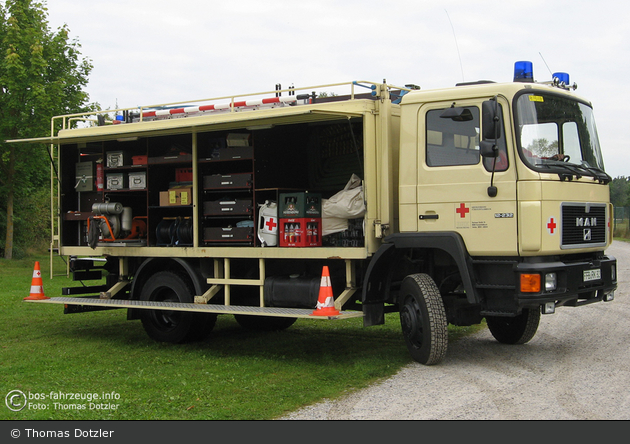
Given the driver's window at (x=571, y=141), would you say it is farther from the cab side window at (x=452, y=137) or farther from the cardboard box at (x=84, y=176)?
the cardboard box at (x=84, y=176)

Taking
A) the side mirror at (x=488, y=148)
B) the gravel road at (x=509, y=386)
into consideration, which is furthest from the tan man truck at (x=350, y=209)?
the gravel road at (x=509, y=386)

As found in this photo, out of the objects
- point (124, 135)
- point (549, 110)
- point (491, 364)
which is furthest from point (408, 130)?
point (124, 135)

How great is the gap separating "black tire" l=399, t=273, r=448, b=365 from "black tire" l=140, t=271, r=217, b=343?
3.34 meters

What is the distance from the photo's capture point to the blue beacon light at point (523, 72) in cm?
800

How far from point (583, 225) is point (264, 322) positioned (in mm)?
5372

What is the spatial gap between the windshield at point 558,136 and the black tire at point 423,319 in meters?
1.80

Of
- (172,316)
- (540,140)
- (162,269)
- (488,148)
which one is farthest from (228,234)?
(540,140)

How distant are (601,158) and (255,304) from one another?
497 cm

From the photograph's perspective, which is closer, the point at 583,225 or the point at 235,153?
the point at 583,225

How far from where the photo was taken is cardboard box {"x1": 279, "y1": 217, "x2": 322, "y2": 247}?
339 inches

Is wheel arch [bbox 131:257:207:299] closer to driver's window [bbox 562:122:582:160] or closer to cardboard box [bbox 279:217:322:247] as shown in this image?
cardboard box [bbox 279:217:322:247]

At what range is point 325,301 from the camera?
779 centimetres

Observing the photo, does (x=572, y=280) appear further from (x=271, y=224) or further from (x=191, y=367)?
(x=191, y=367)


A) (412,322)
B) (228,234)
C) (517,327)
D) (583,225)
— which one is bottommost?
(517,327)
